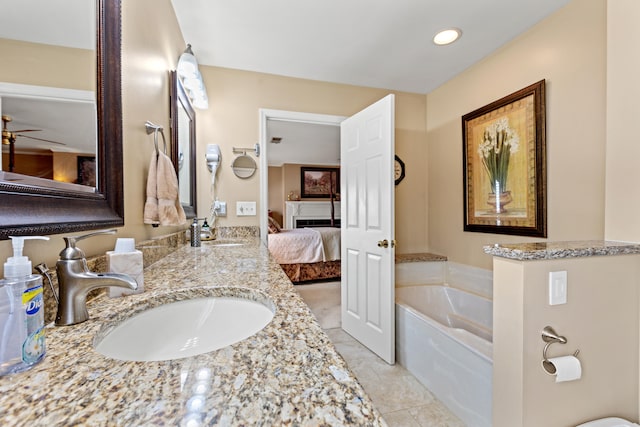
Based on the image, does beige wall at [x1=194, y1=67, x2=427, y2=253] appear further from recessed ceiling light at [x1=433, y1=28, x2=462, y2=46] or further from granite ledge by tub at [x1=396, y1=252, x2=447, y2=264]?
recessed ceiling light at [x1=433, y1=28, x2=462, y2=46]

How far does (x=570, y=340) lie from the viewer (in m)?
1.04

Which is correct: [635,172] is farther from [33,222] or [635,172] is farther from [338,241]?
[338,241]

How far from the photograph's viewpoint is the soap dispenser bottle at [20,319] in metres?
0.40

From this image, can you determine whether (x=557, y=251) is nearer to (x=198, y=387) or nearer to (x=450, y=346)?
(x=450, y=346)

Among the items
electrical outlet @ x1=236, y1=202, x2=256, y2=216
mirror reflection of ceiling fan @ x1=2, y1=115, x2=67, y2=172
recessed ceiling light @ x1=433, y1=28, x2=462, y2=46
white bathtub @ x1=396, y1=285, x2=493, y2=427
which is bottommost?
white bathtub @ x1=396, y1=285, x2=493, y2=427

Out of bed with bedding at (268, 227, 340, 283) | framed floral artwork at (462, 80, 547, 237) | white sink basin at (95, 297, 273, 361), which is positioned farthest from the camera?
bed with bedding at (268, 227, 340, 283)

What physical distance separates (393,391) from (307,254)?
7.93ft

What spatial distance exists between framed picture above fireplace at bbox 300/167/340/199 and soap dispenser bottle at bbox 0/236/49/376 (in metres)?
6.89

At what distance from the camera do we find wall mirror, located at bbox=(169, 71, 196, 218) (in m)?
1.65

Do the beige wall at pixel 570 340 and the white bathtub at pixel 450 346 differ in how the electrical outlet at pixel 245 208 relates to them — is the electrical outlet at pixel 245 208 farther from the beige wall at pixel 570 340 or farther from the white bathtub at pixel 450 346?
the beige wall at pixel 570 340

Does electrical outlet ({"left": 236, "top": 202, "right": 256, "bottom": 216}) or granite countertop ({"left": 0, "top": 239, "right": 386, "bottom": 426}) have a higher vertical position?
electrical outlet ({"left": 236, "top": 202, "right": 256, "bottom": 216})

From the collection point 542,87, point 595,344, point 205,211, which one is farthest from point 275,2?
point 595,344

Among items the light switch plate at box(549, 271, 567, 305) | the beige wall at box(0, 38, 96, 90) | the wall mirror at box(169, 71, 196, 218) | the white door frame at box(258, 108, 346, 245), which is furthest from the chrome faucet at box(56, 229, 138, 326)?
the white door frame at box(258, 108, 346, 245)

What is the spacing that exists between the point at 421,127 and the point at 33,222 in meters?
2.99
